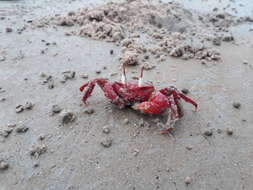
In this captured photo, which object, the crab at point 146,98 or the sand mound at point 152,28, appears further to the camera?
the sand mound at point 152,28

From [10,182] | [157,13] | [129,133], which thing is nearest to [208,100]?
[129,133]

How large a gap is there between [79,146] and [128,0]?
499cm

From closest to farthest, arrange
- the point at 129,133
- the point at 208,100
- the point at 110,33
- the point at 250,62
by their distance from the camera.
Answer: the point at 129,133
the point at 208,100
the point at 250,62
the point at 110,33

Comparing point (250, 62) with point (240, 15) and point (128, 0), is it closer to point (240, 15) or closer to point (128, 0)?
point (240, 15)

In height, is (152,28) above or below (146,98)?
above

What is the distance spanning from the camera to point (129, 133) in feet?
8.52

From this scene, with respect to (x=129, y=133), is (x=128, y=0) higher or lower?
higher

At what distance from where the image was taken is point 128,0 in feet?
20.6

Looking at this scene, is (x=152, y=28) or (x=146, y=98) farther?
(x=152, y=28)

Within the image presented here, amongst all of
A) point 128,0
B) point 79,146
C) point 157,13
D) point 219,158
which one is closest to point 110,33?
point 157,13

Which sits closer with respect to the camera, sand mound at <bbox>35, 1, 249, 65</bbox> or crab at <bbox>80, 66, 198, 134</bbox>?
crab at <bbox>80, 66, 198, 134</bbox>

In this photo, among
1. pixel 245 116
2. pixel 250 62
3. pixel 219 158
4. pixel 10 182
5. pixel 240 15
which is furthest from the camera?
pixel 240 15

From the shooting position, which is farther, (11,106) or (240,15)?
(240,15)

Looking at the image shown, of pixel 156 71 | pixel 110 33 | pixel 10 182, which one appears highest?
pixel 110 33
